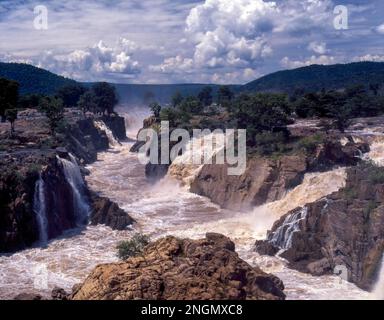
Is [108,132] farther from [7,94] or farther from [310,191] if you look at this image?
[310,191]

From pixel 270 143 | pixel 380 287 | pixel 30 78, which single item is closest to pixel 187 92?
pixel 30 78

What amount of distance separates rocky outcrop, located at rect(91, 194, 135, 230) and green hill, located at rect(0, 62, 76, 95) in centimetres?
10936

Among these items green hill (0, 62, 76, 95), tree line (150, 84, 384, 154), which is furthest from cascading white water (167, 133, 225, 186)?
green hill (0, 62, 76, 95)

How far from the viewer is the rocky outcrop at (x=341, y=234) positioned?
29250 millimetres

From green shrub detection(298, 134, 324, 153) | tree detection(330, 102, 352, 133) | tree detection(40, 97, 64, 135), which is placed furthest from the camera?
tree detection(40, 97, 64, 135)

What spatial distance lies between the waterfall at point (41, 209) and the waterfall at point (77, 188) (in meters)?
3.85

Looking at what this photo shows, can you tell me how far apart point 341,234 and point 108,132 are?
58.7 m

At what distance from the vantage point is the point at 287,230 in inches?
1345

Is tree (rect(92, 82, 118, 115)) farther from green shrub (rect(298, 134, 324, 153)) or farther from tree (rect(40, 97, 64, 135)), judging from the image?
green shrub (rect(298, 134, 324, 153))

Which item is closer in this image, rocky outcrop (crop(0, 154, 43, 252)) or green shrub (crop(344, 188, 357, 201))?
green shrub (crop(344, 188, 357, 201))

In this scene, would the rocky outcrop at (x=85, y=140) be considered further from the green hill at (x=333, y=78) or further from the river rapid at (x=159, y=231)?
the green hill at (x=333, y=78)

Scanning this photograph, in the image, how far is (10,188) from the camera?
1452 inches

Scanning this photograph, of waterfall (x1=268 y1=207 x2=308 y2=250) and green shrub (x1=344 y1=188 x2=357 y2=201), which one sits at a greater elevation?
green shrub (x1=344 y1=188 x2=357 y2=201)

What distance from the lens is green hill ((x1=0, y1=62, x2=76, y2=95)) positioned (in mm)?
146625
